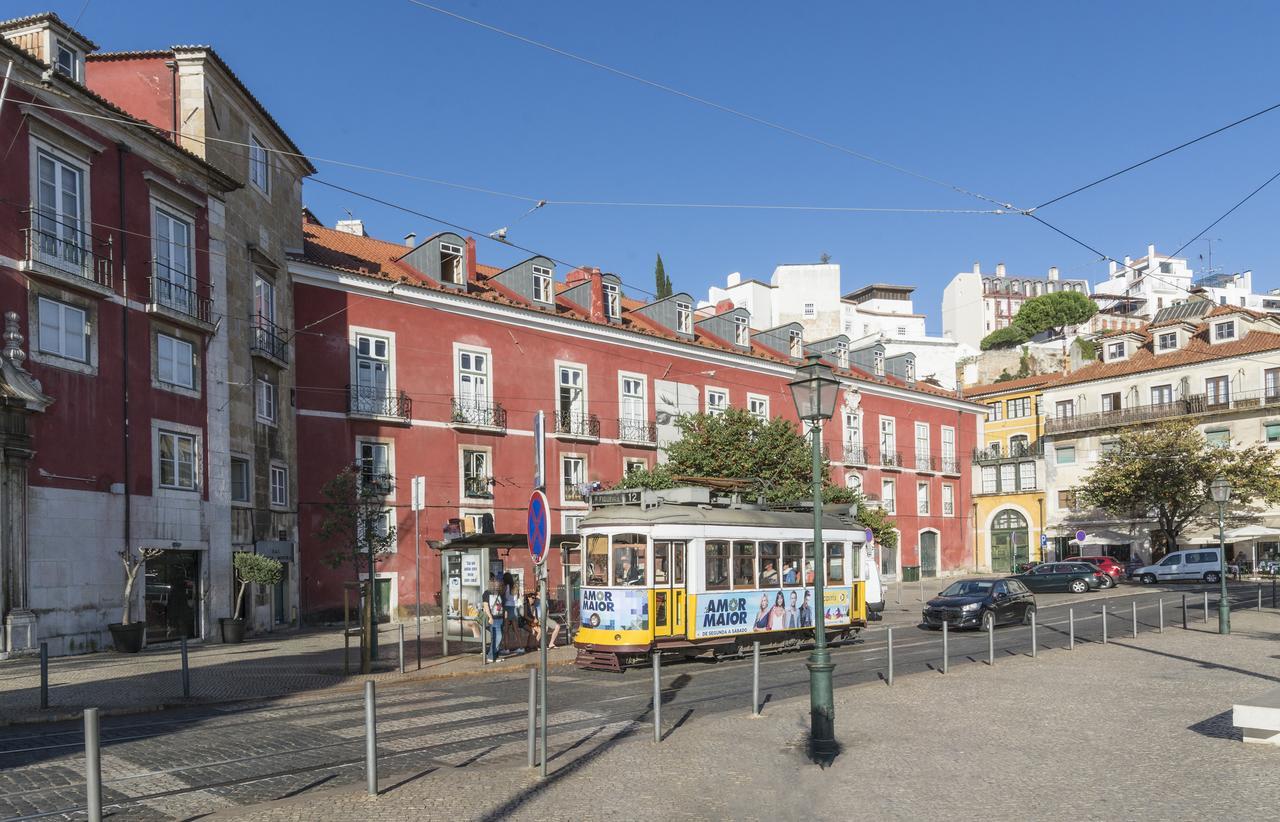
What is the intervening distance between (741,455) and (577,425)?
23.2 ft

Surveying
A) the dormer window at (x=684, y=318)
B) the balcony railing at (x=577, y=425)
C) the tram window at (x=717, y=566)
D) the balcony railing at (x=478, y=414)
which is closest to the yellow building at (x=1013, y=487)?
the dormer window at (x=684, y=318)

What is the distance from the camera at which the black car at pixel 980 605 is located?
26609 mm

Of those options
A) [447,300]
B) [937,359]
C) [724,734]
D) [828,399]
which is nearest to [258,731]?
[724,734]

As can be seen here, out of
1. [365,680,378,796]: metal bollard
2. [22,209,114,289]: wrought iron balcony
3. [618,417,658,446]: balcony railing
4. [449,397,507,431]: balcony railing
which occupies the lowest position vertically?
[365,680,378,796]: metal bollard

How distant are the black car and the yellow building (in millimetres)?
33339

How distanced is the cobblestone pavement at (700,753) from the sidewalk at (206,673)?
80 centimetres

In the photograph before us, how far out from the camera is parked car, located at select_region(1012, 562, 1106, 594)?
140 feet

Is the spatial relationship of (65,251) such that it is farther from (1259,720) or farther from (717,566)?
(1259,720)

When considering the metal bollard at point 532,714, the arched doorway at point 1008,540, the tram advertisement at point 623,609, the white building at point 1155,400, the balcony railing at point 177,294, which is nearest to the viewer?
the metal bollard at point 532,714

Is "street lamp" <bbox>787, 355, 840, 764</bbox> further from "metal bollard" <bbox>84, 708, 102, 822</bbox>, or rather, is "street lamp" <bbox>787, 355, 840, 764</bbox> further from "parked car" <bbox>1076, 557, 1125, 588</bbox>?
"parked car" <bbox>1076, 557, 1125, 588</bbox>

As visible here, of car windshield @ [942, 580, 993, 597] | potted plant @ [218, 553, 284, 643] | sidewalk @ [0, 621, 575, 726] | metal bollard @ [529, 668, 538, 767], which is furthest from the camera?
car windshield @ [942, 580, 993, 597]

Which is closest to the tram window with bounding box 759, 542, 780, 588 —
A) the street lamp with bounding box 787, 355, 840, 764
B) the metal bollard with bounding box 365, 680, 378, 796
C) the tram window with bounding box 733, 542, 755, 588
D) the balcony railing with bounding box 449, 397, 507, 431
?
the tram window with bounding box 733, 542, 755, 588

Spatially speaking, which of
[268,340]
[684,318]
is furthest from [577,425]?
[268,340]

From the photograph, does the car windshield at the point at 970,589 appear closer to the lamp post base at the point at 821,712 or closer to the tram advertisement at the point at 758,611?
the tram advertisement at the point at 758,611
